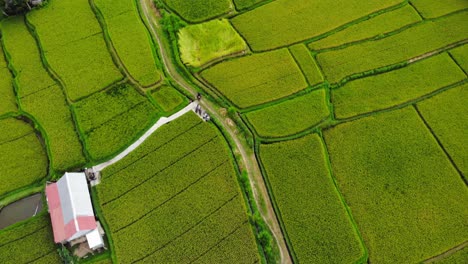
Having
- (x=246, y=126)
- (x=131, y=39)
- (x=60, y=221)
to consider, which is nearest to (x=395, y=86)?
(x=246, y=126)

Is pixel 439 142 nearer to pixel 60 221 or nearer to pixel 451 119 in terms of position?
pixel 451 119

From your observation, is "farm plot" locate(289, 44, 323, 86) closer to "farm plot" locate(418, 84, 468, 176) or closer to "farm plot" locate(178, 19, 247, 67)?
"farm plot" locate(178, 19, 247, 67)

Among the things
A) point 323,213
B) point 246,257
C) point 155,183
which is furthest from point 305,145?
point 155,183

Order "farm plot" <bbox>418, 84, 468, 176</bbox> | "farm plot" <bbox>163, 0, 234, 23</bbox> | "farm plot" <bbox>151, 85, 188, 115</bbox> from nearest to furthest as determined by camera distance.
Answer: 1. "farm plot" <bbox>418, 84, 468, 176</bbox>
2. "farm plot" <bbox>151, 85, 188, 115</bbox>
3. "farm plot" <bbox>163, 0, 234, 23</bbox>

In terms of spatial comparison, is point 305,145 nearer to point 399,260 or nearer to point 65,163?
point 399,260

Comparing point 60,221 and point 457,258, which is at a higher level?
point 60,221

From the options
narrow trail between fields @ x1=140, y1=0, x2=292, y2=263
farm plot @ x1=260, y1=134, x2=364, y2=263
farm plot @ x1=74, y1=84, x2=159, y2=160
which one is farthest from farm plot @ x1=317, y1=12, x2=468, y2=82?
farm plot @ x1=74, y1=84, x2=159, y2=160
